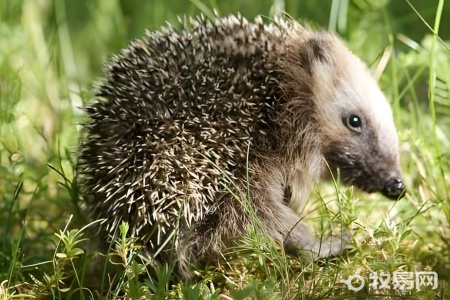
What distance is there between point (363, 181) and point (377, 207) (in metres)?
0.26

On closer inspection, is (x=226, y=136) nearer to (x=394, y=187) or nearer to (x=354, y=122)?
(x=354, y=122)

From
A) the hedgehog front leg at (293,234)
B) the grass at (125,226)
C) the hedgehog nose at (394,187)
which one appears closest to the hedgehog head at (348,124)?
the hedgehog nose at (394,187)

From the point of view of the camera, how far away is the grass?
2693 mm

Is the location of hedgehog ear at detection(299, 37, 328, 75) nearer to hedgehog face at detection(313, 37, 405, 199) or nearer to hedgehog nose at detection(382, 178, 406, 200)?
hedgehog face at detection(313, 37, 405, 199)

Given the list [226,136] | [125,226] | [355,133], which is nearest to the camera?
[125,226]

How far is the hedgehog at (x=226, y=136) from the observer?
2.85 m

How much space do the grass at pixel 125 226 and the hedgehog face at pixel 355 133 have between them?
0.14m

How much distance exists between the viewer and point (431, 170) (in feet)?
11.0

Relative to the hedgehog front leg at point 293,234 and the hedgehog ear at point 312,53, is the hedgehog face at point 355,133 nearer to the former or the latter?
the hedgehog ear at point 312,53

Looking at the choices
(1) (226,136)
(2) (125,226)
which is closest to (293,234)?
(1) (226,136)

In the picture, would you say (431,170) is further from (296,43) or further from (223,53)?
(223,53)

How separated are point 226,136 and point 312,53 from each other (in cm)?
62

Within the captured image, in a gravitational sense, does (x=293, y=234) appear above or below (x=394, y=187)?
below

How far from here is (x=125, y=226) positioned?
8.54 feet
